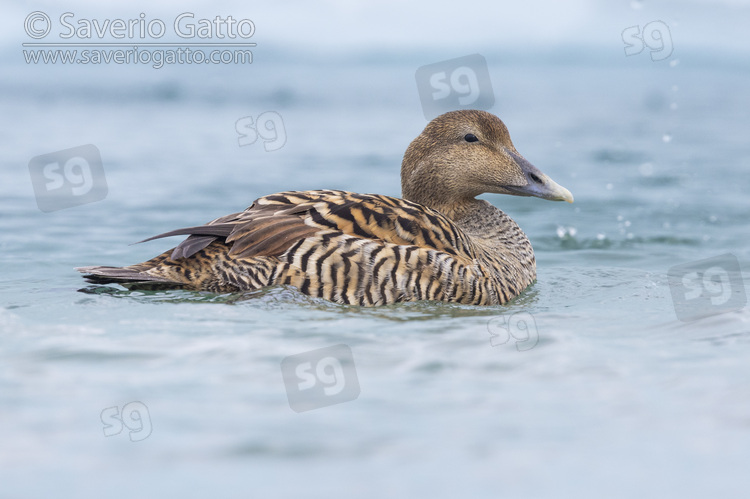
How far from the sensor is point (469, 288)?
5.34 meters

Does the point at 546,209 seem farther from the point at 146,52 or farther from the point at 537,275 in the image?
the point at 146,52

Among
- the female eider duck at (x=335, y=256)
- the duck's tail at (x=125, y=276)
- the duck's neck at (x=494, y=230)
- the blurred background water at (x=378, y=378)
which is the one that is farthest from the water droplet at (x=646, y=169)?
the duck's tail at (x=125, y=276)

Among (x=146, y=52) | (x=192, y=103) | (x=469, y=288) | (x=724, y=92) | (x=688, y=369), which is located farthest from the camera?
(x=724, y=92)

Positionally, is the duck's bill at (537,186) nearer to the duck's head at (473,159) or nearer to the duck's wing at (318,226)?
the duck's head at (473,159)

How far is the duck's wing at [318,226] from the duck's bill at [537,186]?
93 cm

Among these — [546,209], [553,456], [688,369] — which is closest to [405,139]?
[546,209]

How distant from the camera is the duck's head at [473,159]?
20.2ft

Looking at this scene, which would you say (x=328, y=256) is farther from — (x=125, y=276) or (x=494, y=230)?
(x=494, y=230)

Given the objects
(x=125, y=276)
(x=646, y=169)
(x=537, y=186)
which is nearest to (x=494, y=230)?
(x=537, y=186)

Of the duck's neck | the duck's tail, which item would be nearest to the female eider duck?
the duck's tail

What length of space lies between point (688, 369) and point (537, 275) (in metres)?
2.70

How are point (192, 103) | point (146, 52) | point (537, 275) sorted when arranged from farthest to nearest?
point (146, 52) < point (192, 103) < point (537, 275)

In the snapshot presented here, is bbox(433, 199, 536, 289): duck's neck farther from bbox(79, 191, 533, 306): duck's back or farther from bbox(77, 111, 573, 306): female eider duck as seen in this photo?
bbox(79, 191, 533, 306): duck's back

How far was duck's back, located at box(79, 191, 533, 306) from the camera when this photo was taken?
5.05 m
